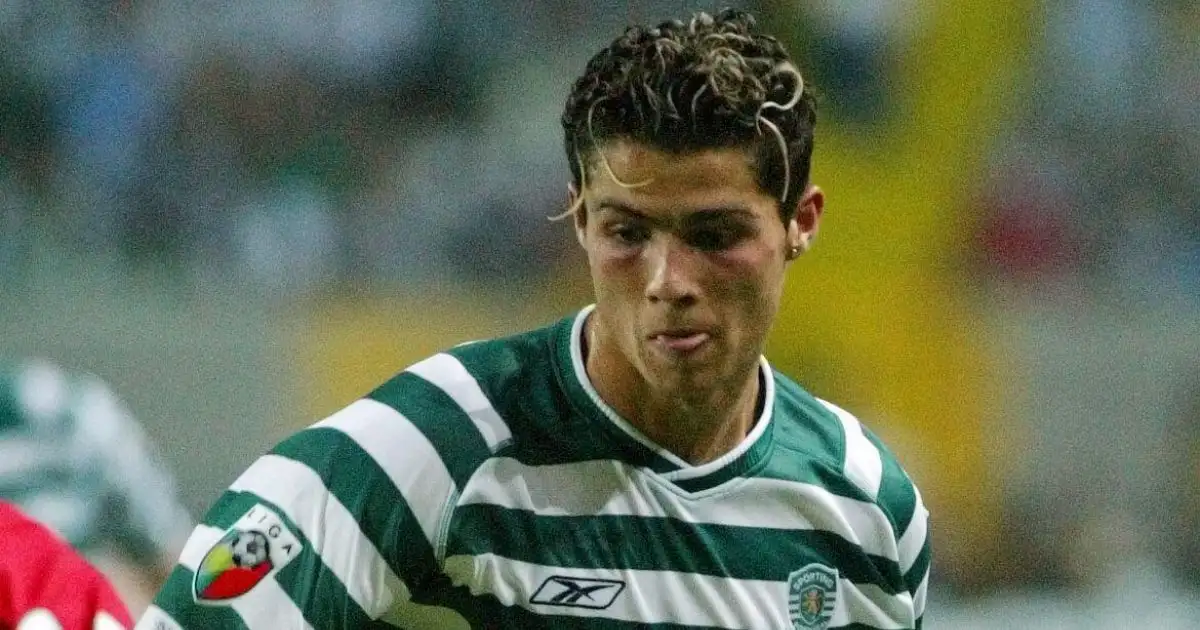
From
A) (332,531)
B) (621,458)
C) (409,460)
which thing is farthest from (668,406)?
(332,531)

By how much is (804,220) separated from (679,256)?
28 centimetres

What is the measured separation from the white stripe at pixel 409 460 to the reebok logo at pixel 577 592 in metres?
0.14

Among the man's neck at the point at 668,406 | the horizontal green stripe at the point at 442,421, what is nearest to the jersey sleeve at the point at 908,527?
the man's neck at the point at 668,406

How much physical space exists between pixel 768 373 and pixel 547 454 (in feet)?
1.27

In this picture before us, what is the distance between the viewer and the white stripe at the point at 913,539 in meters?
2.34

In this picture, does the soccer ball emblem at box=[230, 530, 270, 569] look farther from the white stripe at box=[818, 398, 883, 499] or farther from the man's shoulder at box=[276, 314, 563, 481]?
the white stripe at box=[818, 398, 883, 499]

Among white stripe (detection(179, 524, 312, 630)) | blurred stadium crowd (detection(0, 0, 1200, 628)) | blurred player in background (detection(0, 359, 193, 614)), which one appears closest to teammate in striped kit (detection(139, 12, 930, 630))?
white stripe (detection(179, 524, 312, 630))

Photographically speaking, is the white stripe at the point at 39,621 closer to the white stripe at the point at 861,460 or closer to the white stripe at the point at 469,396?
the white stripe at the point at 469,396

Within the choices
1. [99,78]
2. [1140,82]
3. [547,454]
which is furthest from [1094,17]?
[547,454]

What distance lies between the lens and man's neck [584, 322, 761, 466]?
2189mm

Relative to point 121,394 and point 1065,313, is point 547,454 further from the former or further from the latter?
point 1065,313

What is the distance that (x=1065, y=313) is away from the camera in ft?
19.0

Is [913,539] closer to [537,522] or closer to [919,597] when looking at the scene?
[919,597]

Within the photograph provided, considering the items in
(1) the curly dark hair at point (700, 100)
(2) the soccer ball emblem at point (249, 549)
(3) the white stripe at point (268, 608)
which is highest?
(1) the curly dark hair at point (700, 100)
